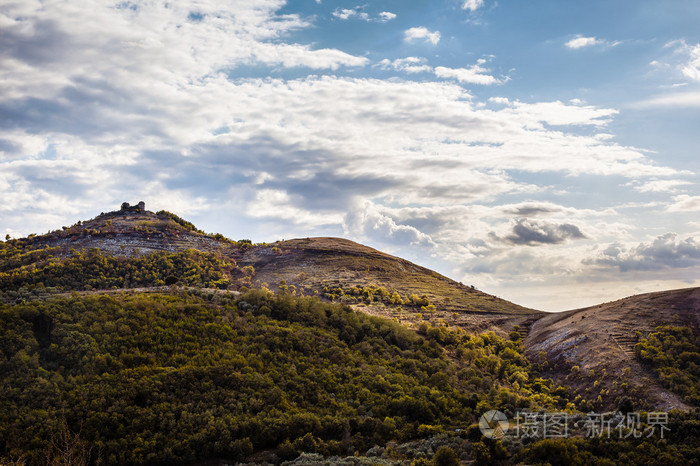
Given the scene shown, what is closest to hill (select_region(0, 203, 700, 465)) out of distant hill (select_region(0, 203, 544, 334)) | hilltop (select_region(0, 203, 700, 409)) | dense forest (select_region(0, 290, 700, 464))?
dense forest (select_region(0, 290, 700, 464))

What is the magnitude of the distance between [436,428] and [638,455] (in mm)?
11525

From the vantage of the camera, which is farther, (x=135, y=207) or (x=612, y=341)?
(x=135, y=207)

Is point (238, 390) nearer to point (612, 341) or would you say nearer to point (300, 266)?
point (612, 341)

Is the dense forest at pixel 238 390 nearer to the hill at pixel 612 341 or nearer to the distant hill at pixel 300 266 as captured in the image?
the hill at pixel 612 341

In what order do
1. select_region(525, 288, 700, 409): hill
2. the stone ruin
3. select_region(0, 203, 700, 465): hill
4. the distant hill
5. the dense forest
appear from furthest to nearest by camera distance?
the stone ruin → the distant hill → select_region(525, 288, 700, 409): hill → select_region(0, 203, 700, 465): hill → the dense forest

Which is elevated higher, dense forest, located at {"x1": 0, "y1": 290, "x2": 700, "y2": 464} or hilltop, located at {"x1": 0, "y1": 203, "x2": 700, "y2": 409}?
hilltop, located at {"x1": 0, "y1": 203, "x2": 700, "y2": 409}

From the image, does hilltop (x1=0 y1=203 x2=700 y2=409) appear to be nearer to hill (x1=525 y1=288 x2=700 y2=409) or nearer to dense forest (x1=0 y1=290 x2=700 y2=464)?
hill (x1=525 y1=288 x2=700 y2=409)

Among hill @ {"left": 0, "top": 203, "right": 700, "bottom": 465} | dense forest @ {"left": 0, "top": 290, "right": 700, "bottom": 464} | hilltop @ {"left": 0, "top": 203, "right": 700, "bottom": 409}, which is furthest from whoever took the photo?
hilltop @ {"left": 0, "top": 203, "right": 700, "bottom": 409}

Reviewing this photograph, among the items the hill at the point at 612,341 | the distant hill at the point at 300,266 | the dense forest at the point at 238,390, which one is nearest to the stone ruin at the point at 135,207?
the distant hill at the point at 300,266

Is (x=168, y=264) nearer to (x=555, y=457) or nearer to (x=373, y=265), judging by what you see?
(x=373, y=265)

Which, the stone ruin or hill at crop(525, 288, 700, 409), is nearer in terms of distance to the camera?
hill at crop(525, 288, 700, 409)

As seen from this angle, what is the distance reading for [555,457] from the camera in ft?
65.2

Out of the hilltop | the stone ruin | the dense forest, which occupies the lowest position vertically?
the dense forest

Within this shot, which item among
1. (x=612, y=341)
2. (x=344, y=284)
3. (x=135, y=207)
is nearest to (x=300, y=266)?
(x=344, y=284)
